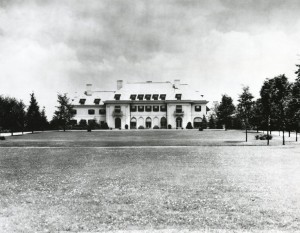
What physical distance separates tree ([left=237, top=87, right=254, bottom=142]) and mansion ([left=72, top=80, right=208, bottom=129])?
49.1 meters

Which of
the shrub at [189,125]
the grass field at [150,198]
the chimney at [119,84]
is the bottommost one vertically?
the grass field at [150,198]

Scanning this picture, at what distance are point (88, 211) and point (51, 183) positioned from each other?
3.64m

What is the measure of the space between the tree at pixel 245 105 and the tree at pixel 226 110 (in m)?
38.9

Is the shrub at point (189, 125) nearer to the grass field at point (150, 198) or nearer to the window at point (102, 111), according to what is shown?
the window at point (102, 111)

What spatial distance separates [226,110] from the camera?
77562mm

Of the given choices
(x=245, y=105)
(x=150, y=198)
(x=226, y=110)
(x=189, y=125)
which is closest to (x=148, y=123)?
(x=189, y=125)

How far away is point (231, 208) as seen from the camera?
7781 mm

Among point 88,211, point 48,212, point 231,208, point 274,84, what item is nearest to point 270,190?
point 231,208

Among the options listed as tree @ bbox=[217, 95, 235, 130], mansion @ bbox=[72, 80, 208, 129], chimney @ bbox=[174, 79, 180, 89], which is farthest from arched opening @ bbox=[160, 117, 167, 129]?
tree @ bbox=[217, 95, 235, 130]

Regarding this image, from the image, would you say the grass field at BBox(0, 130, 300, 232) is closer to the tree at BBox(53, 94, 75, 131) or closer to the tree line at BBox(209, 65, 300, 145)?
the tree line at BBox(209, 65, 300, 145)

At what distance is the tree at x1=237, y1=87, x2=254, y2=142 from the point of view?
3509 centimetres

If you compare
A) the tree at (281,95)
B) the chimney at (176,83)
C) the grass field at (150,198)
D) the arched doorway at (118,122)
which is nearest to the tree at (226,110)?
the chimney at (176,83)

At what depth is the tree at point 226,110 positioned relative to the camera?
7600cm

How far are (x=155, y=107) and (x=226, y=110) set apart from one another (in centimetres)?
1633
